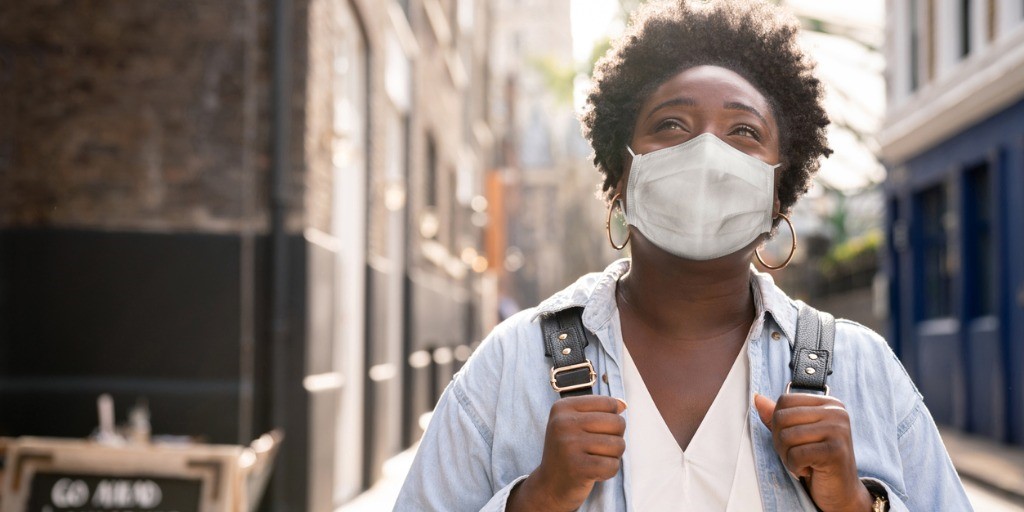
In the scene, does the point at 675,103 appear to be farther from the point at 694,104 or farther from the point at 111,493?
the point at 111,493

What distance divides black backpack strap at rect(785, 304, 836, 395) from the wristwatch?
0.18m

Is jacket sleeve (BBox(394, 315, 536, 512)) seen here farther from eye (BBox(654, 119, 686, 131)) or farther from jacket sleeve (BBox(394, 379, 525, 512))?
eye (BBox(654, 119, 686, 131))

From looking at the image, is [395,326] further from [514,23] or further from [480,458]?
[514,23]

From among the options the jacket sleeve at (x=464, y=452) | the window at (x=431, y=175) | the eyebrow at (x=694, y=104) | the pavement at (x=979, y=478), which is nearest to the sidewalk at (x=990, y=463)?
the pavement at (x=979, y=478)

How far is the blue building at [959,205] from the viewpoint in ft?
46.8

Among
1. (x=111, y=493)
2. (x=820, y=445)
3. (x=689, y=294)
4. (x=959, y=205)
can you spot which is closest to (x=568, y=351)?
(x=689, y=294)

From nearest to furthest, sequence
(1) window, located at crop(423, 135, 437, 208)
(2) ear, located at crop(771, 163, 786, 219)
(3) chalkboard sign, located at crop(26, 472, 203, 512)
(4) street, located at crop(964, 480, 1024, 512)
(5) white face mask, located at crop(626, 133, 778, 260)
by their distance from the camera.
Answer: (5) white face mask, located at crop(626, 133, 778, 260), (2) ear, located at crop(771, 163, 786, 219), (3) chalkboard sign, located at crop(26, 472, 203, 512), (4) street, located at crop(964, 480, 1024, 512), (1) window, located at crop(423, 135, 437, 208)

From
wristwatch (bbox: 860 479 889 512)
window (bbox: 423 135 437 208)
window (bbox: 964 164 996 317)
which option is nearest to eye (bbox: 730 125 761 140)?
wristwatch (bbox: 860 479 889 512)

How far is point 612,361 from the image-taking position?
2.30 metres

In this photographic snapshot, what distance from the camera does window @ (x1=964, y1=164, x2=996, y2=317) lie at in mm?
15930

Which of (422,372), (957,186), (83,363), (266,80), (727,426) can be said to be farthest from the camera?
(957,186)

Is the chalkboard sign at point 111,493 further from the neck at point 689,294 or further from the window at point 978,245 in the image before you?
the window at point 978,245

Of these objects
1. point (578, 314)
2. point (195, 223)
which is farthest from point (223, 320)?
point (578, 314)

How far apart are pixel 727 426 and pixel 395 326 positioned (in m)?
10.6
